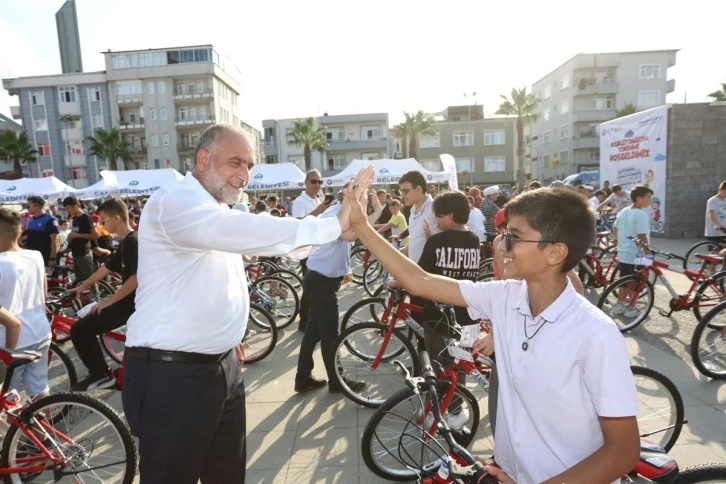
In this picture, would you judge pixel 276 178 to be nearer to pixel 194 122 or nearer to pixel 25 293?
pixel 25 293

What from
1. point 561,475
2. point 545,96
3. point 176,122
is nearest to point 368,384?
point 561,475

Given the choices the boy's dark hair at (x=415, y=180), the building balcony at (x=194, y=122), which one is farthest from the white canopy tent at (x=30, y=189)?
the building balcony at (x=194, y=122)

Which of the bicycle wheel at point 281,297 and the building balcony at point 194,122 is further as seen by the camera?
the building balcony at point 194,122

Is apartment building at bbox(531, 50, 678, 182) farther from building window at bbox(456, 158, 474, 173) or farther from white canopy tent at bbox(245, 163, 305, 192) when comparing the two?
white canopy tent at bbox(245, 163, 305, 192)

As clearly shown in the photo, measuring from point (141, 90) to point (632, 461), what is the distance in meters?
53.5

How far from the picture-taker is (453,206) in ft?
12.6

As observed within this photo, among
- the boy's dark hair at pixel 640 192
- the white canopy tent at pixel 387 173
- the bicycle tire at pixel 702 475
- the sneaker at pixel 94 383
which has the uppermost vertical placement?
the white canopy tent at pixel 387 173

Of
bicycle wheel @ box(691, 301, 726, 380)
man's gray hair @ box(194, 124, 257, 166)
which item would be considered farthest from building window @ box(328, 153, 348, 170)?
man's gray hair @ box(194, 124, 257, 166)

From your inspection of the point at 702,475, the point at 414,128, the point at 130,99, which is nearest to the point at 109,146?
the point at 130,99

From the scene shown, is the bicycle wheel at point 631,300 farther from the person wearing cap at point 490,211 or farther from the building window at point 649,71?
the building window at point 649,71

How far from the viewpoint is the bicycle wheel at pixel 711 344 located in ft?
14.7

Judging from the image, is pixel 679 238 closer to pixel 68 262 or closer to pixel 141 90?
pixel 68 262

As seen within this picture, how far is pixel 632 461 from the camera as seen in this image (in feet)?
4.45

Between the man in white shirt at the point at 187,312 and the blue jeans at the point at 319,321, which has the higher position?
the man in white shirt at the point at 187,312
